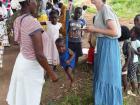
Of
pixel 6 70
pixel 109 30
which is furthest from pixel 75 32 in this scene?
pixel 109 30

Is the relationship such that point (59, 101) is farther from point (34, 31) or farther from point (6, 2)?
Answer: point (6, 2)

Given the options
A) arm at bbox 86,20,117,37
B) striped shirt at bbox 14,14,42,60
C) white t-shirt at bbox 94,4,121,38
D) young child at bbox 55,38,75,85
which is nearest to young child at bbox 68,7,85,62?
young child at bbox 55,38,75,85

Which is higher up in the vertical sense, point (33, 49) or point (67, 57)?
point (33, 49)

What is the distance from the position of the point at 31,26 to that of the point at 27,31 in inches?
2.7

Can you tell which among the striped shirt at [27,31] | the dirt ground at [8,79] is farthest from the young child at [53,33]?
the striped shirt at [27,31]

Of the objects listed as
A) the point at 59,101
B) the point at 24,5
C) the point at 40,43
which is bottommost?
the point at 59,101

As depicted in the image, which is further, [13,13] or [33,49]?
[13,13]

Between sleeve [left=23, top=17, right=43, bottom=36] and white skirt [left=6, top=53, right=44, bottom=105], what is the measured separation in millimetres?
358

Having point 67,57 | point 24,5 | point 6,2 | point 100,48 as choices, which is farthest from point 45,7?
point 24,5

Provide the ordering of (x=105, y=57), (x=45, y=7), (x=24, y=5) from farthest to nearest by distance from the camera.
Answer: (x=45, y=7) < (x=105, y=57) < (x=24, y=5)

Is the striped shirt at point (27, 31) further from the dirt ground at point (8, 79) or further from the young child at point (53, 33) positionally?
the young child at point (53, 33)

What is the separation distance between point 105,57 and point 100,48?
0.47 ft

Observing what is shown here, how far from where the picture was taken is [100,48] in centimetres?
523

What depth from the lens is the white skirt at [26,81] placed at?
14.1 ft
